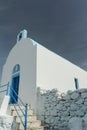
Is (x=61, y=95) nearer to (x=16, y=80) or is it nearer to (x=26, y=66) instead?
(x=26, y=66)

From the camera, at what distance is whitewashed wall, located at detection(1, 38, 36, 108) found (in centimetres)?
917

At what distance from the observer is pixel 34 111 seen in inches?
325

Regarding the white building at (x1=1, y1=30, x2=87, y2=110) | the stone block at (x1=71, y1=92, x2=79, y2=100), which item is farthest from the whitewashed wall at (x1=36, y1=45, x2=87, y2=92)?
the stone block at (x1=71, y1=92, x2=79, y2=100)

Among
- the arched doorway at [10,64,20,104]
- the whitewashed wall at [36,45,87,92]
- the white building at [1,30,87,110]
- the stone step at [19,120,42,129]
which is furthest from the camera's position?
the arched doorway at [10,64,20,104]

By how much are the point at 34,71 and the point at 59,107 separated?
10.1 ft

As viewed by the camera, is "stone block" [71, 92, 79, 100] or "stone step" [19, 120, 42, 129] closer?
"stone block" [71, 92, 79, 100]

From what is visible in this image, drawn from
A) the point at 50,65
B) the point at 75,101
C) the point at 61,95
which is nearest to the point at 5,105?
the point at 61,95

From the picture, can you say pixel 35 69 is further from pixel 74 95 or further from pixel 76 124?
pixel 76 124

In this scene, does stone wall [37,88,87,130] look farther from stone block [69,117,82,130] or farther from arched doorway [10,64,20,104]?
arched doorway [10,64,20,104]

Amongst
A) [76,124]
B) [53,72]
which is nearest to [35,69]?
[53,72]

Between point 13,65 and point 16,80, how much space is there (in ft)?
4.26

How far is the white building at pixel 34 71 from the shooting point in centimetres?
931

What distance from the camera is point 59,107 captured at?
711 cm

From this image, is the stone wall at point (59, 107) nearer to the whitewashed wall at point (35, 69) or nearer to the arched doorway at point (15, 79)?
the whitewashed wall at point (35, 69)
